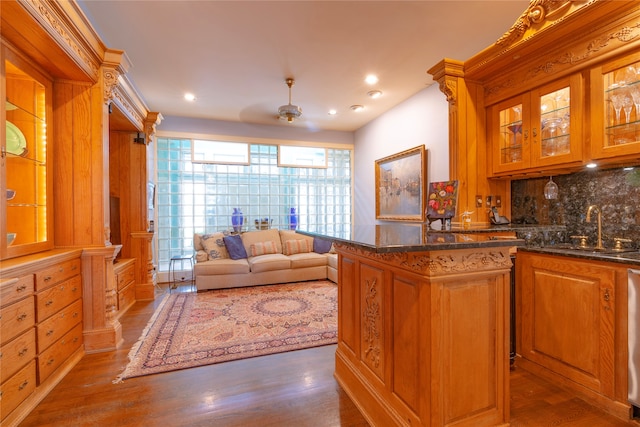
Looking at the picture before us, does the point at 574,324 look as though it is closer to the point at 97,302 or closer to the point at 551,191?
the point at 551,191

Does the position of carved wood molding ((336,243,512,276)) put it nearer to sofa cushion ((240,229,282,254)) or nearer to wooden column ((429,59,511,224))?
wooden column ((429,59,511,224))

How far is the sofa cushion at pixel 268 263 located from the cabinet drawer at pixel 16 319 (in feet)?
9.50

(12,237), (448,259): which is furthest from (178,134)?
(448,259)

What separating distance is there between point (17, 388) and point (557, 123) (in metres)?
4.22

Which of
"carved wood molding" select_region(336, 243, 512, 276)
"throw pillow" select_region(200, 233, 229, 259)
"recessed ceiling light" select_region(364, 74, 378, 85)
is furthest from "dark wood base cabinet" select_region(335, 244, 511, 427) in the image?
"throw pillow" select_region(200, 233, 229, 259)

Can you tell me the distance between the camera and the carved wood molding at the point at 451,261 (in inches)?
51.4

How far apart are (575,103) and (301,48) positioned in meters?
2.42

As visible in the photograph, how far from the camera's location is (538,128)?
245cm

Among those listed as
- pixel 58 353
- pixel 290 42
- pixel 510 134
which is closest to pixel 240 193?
pixel 290 42

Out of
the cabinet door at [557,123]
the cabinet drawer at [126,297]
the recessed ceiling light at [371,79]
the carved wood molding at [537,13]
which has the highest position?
the recessed ceiling light at [371,79]

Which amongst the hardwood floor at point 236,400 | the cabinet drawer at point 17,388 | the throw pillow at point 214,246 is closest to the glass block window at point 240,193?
the throw pillow at point 214,246

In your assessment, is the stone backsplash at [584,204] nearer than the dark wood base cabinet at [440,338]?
No

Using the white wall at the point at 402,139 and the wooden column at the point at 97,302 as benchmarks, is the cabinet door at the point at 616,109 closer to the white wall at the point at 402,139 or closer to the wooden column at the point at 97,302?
the white wall at the point at 402,139

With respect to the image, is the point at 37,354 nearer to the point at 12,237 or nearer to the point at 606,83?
the point at 12,237
